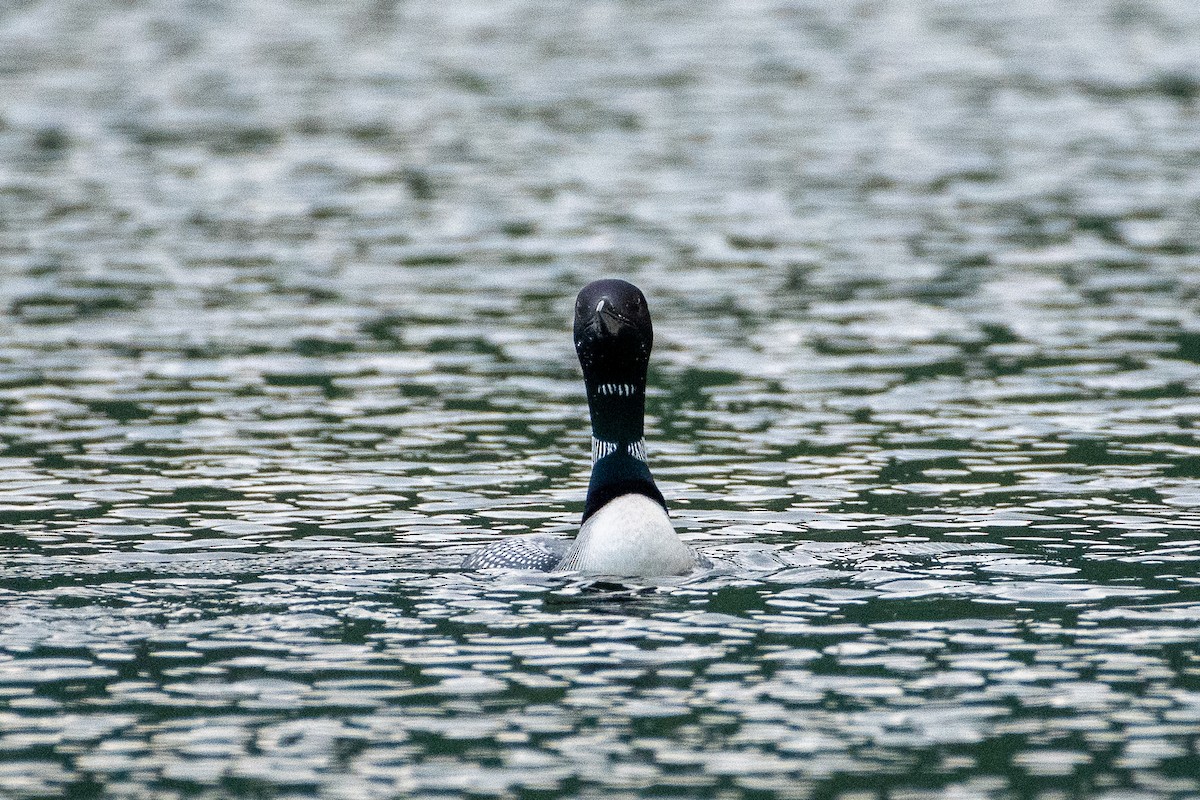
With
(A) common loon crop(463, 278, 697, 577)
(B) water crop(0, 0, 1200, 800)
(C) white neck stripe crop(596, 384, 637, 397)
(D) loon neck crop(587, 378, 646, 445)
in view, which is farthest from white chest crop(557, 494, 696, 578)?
(C) white neck stripe crop(596, 384, 637, 397)

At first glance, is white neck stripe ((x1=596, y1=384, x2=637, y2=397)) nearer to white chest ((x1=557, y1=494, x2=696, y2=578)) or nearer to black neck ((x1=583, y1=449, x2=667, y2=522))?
black neck ((x1=583, y1=449, x2=667, y2=522))

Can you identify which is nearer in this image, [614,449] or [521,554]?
[614,449]

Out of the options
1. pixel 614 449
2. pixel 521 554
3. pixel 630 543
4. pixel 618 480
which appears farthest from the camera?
pixel 521 554

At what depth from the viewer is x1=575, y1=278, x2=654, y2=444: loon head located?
13.7 meters

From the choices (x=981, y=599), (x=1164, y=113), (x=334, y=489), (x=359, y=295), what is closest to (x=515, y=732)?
(x=981, y=599)

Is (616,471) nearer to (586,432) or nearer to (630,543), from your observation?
(630,543)

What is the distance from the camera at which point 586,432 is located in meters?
19.6

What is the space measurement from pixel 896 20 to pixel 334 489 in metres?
42.6

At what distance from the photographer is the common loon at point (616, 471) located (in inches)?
529

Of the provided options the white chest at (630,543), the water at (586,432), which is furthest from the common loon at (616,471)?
the water at (586,432)

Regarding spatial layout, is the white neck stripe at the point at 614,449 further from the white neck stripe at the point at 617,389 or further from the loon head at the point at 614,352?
the white neck stripe at the point at 617,389

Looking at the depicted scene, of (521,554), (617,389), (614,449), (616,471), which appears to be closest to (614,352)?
(617,389)

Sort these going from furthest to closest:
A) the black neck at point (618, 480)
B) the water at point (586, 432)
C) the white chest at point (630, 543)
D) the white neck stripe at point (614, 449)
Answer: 1. the white neck stripe at point (614, 449)
2. the black neck at point (618, 480)
3. the white chest at point (630, 543)
4. the water at point (586, 432)

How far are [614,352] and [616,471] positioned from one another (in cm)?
79
